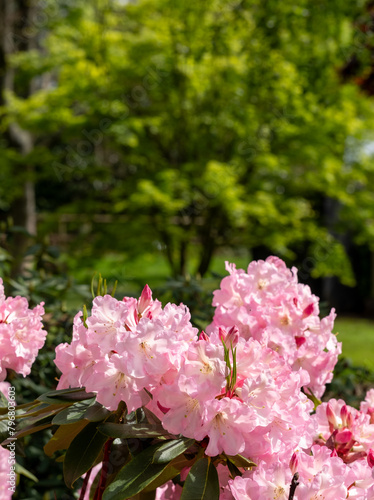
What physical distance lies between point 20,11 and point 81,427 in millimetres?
9129

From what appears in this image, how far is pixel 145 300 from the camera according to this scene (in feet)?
2.90

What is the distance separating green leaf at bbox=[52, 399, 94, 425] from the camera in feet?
2.71

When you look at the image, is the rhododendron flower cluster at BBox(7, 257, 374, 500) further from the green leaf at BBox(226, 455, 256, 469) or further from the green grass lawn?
the green grass lawn

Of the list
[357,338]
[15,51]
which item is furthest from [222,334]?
[15,51]

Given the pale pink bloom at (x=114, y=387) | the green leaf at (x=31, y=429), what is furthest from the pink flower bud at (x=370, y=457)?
the green leaf at (x=31, y=429)

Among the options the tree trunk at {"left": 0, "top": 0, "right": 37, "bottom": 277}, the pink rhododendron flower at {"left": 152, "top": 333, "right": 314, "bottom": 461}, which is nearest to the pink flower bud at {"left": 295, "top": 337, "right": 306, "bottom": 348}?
the pink rhododendron flower at {"left": 152, "top": 333, "right": 314, "bottom": 461}

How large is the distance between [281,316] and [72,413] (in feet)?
1.43

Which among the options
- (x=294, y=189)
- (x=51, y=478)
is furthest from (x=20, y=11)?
(x=51, y=478)

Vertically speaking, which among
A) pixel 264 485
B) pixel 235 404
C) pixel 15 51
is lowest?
pixel 264 485

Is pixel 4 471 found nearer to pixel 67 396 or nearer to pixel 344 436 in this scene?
pixel 67 396

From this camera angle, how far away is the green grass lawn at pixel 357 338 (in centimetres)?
708

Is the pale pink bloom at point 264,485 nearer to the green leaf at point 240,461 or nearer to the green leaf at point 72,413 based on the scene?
the green leaf at point 240,461

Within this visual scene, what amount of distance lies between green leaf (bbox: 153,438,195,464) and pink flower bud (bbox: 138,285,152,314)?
21 centimetres

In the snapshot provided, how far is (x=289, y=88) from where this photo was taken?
6199 mm
